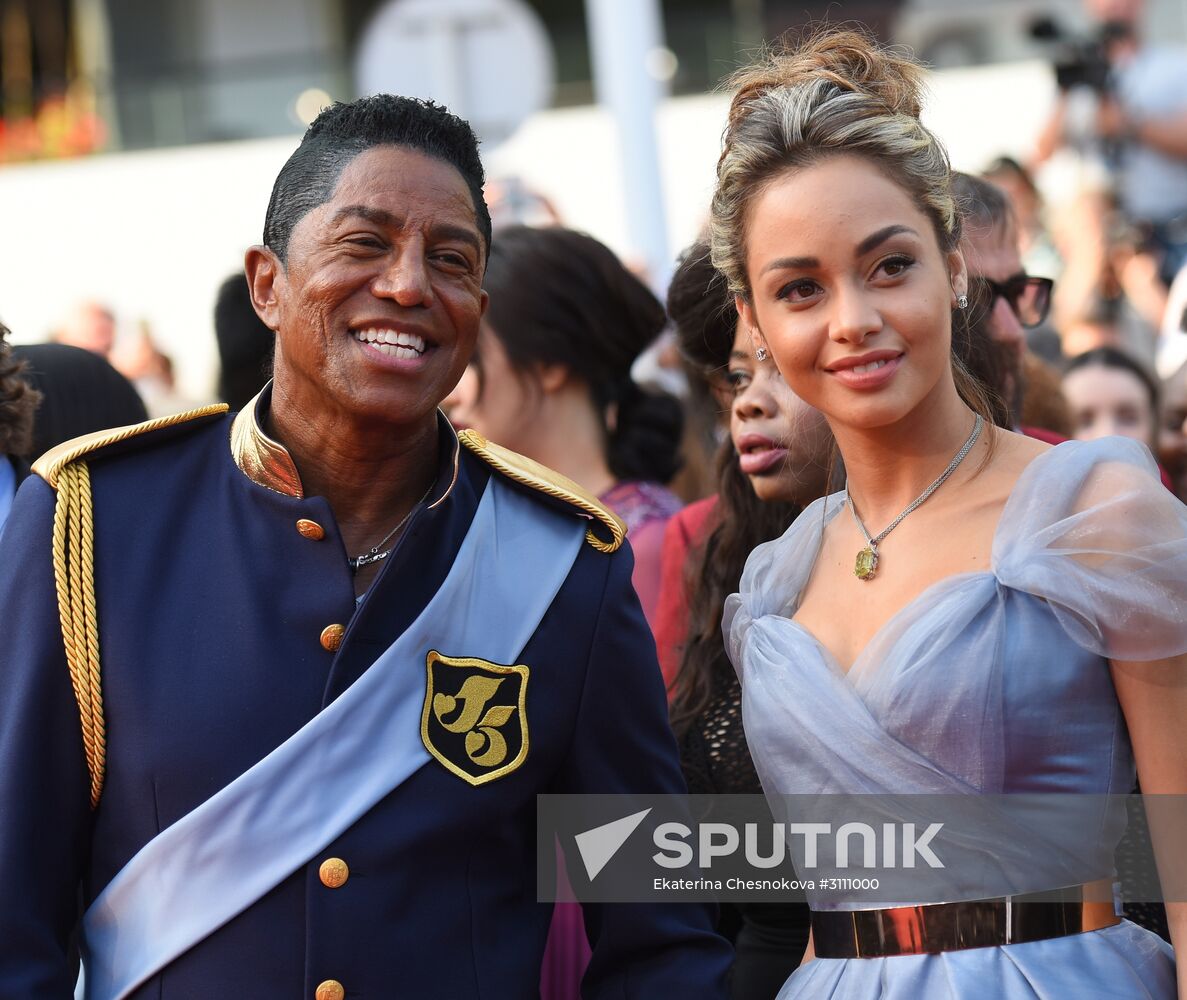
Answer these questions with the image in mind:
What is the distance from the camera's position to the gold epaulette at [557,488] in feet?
9.25

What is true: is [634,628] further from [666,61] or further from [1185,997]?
[666,61]

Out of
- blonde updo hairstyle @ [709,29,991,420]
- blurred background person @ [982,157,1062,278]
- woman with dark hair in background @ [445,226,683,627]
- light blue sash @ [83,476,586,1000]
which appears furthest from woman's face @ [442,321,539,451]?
blurred background person @ [982,157,1062,278]

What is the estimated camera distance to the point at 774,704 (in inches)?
107

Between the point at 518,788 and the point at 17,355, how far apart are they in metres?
1.65

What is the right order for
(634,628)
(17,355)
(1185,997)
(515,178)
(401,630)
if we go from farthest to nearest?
(515,178) < (17,355) < (634,628) < (401,630) < (1185,997)

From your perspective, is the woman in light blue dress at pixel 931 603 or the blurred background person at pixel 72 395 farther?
the blurred background person at pixel 72 395

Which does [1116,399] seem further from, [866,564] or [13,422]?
[13,422]

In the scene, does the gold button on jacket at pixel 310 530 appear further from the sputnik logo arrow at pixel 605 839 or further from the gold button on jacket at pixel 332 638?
Result: the sputnik logo arrow at pixel 605 839

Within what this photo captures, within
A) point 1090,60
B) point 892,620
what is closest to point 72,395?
point 892,620

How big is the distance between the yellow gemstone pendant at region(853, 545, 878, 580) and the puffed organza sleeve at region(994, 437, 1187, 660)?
25 cm

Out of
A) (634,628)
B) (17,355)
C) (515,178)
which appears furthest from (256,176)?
(634,628)

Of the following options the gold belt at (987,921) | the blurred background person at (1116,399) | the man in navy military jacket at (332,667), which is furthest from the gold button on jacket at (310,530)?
the blurred background person at (1116,399)

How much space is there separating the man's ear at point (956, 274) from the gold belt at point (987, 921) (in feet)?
3.11

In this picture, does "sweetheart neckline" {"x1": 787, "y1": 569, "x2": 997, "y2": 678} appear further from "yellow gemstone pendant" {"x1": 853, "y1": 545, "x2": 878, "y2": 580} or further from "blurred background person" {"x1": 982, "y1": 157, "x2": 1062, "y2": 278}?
"blurred background person" {"x1": 982, "y1": 157, "x2": 1062, "y2": 278}
